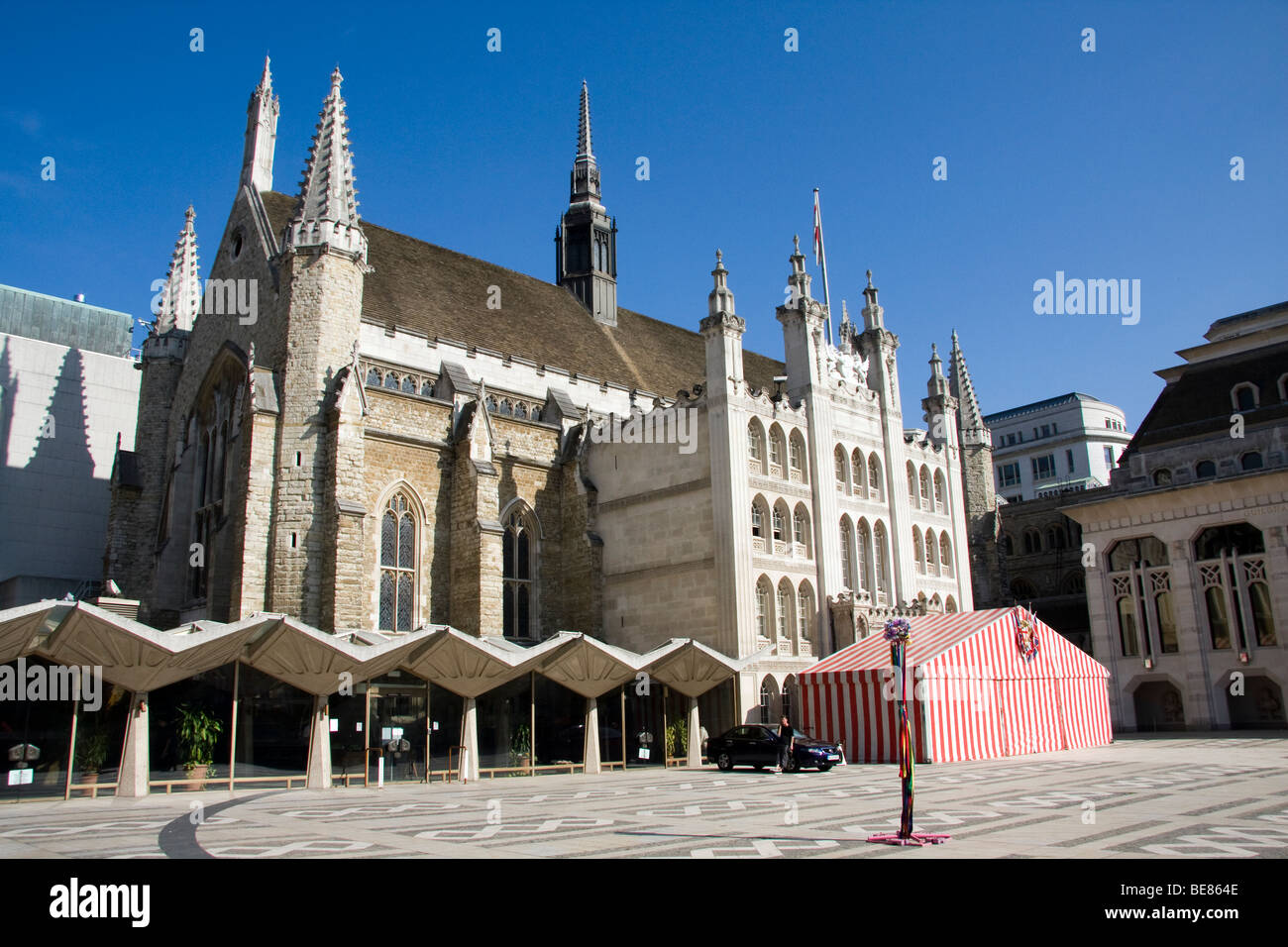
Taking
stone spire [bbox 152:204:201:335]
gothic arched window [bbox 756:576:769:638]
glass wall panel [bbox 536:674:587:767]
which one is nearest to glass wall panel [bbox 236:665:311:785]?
glass wall panel [bbox 536:674:587:767]

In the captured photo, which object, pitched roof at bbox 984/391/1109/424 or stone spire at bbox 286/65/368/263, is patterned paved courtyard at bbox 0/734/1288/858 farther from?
pitched roof at bbox 984/391/1109/424

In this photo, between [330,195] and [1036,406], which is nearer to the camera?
[330,195]

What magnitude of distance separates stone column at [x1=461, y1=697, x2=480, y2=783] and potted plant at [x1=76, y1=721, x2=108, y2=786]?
7699 mm

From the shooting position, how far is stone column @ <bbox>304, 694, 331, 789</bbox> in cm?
2095

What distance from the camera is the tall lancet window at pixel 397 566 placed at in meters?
30.0

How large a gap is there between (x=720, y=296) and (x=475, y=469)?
9990 mm

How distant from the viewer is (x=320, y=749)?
21125 mm

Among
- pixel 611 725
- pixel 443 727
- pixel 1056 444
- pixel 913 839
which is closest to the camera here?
pixel 913 839

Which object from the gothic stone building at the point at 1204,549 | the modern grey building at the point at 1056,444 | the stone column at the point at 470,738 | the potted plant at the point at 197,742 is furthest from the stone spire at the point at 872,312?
the modern grey building at the point at 1056,444

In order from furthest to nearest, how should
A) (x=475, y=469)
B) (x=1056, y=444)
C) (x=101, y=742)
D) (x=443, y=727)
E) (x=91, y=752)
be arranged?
1. (x=1056, y=444)
2. (x=475, y=469)
3. (x=443, y=727)
4. (x=101, y=742)
5. (x=91, y=752)

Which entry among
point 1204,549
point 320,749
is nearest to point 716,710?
point 320,749

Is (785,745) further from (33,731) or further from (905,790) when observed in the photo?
(33,731)

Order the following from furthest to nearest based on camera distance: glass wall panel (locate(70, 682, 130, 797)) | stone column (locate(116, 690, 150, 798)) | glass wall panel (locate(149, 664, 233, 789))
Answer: glass wall panel (locate(149, 664, 233, 789)), stone column (locate(116, 690, 150, 798)), glass wall panel (locate(70, 682, 130, 797))

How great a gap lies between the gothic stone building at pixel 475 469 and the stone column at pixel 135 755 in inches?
271
